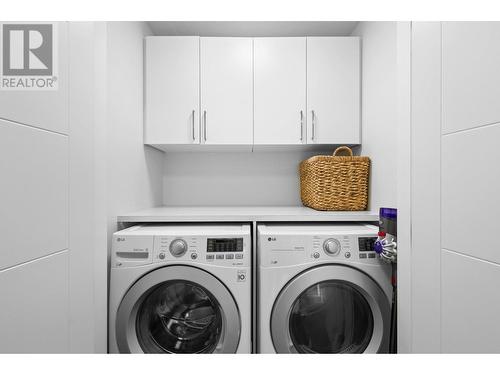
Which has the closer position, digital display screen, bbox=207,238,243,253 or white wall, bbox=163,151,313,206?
digital display screen, bbox=207,238,243,253

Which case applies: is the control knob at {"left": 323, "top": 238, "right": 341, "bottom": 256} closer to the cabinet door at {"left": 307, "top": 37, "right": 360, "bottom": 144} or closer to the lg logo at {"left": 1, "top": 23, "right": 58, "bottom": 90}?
the cabinet door at {"left": 307, "top": 37, "right": 360, "bottom": 144}

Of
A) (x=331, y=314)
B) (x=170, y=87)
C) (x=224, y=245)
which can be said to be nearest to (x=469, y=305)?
(x=331, y=314)

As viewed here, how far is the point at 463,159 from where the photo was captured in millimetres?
679

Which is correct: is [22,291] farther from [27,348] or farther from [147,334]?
[147,334]

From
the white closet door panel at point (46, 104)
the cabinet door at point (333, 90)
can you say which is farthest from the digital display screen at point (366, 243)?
the white closet door panel at point (46, 104)

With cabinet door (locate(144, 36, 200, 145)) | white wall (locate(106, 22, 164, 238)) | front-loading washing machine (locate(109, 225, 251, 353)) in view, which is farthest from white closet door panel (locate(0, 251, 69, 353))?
Result: cabinet door (locate(144, 36, 200, 145))

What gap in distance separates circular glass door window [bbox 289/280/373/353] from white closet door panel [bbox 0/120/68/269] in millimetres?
1041

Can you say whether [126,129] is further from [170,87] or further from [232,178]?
[232,178]

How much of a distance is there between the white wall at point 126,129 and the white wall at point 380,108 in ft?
4.33

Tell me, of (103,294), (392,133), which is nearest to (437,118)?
(392,133)

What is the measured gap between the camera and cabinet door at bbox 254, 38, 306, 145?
1887 mm

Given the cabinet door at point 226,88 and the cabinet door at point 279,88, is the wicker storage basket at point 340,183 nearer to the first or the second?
the cabinet door at point 279,88

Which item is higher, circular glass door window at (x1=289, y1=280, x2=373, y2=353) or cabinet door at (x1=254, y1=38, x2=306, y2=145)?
cabinet door at (x1=254, y1=38, x2=306, y2=145)

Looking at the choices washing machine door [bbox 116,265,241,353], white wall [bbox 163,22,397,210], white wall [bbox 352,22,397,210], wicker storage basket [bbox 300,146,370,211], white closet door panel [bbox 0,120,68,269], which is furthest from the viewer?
white wall [bbox 163,22,397,210]
